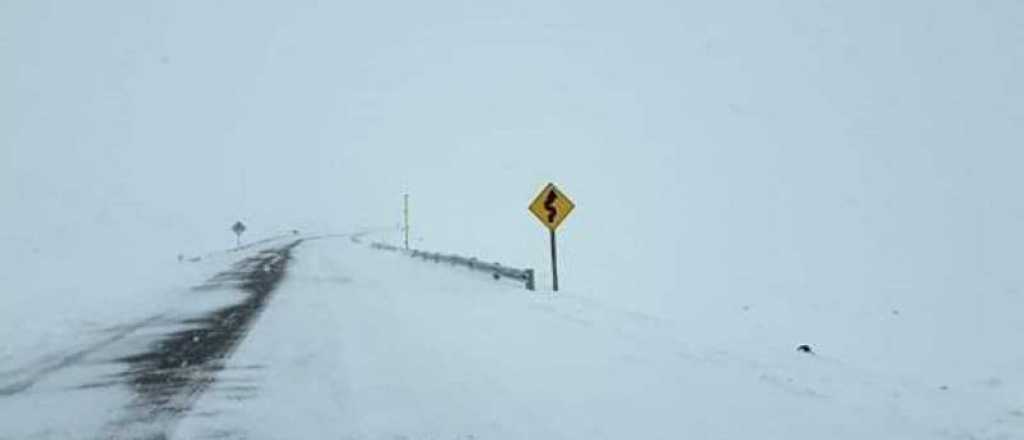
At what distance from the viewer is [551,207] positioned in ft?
78.6

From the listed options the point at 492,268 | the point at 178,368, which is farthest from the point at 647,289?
the point at 178,368

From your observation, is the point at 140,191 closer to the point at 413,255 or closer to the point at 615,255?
the point at 413,255

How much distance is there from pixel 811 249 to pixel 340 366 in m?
34.2

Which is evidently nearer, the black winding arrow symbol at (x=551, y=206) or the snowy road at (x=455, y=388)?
the snowy road at (x=455, y=388)

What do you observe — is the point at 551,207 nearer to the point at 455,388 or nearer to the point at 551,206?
the point at 551,206

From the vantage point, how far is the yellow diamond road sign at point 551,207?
23.8 meters

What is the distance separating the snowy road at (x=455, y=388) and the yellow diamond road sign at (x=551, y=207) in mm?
6871

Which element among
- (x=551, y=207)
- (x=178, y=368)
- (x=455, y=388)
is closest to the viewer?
(x=455, y=388)

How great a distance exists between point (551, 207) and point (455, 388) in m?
14.2

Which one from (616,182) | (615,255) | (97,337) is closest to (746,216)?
(615,255)

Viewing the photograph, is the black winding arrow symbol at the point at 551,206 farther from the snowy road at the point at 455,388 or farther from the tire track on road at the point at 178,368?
the snowy road at the point at 455,388

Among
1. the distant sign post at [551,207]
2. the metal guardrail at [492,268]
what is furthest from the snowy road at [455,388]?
the metal guardrail at [492,268]

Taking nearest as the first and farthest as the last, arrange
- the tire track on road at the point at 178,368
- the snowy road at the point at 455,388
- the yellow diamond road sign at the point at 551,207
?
the snowy road at the point at 455,388 → the tire track on road at the point at 178,368 → the yellow diamond road sign at the point at 551,207

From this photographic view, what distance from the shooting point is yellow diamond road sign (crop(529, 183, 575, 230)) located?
78.2 ft
